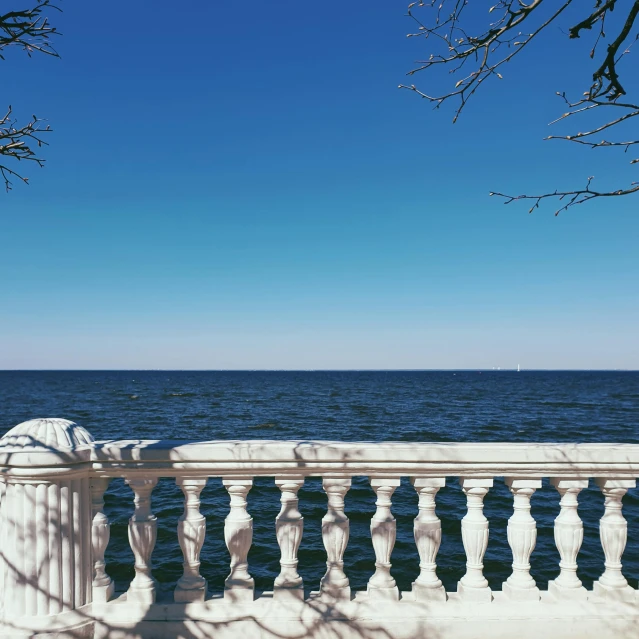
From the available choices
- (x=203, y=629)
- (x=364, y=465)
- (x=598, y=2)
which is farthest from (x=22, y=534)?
(x=598, y=2)

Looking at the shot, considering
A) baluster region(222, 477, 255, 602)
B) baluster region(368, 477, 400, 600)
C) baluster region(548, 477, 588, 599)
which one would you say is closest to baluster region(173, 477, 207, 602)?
baluster region(222, 477, 255, 602)

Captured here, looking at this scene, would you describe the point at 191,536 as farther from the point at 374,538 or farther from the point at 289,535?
the point at 374,538

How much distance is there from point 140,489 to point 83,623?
2.39ft

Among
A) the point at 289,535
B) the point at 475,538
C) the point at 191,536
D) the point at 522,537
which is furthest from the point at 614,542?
the point at 191,536

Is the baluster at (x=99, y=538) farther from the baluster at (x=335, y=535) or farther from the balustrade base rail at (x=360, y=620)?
the baluster at (x=335, y=535)

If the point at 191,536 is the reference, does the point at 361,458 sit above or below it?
above

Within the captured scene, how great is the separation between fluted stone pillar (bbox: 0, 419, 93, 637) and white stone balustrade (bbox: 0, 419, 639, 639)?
5cm

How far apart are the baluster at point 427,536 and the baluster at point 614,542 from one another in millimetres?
935

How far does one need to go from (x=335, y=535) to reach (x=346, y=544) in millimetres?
119

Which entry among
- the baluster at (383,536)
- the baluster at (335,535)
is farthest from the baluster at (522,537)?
the baluster at (335,535)

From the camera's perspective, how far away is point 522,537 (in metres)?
2.86

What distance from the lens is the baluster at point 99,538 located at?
2.78 m

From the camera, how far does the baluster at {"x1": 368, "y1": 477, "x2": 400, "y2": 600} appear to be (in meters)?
2.84

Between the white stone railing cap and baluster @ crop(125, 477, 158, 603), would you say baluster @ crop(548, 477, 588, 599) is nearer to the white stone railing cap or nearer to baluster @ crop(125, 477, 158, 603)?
baluster @ crop(125, 477, 158, 603)
